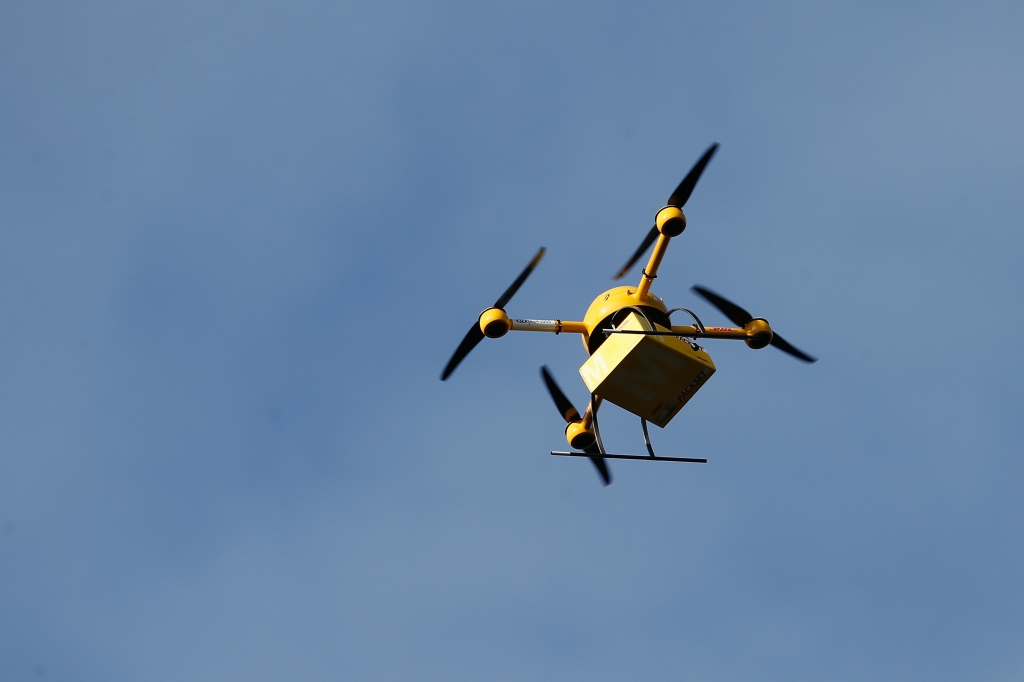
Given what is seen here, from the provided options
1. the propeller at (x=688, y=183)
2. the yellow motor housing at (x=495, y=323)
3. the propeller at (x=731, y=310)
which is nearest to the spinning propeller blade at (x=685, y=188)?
the propeller at (x=688, y=183)

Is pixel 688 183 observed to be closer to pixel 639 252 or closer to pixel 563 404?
pixel 639 252

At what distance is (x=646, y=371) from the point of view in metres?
33.8

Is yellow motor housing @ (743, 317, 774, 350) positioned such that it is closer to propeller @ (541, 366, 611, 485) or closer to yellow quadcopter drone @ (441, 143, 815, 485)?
yellow quadcopter drone @ (441, 143, 815, 485)

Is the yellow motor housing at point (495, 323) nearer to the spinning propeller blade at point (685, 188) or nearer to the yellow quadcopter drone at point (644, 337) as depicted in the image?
the yellow quadcopter drone at point (644, 337)

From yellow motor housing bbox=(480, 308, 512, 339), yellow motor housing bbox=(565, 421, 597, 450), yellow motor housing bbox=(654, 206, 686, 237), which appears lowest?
yellow motor housing bbox=(565, 421, 597, 450)

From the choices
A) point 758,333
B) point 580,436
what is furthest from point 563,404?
point 758,333

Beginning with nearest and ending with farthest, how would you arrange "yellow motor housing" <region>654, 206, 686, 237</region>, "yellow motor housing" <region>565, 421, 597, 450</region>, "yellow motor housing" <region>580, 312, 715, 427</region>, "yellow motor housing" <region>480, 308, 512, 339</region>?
1. "yellow motor housing" <region>580, 312, 715, 427</region>
2. "yellow motor housing" <region>654, 206, 686, 237</region>
3. "yellow motor housing" <region>480, 308, 512, 339</region>
4. "yellow motor housing" <region>565, 421, 597, 450</region>

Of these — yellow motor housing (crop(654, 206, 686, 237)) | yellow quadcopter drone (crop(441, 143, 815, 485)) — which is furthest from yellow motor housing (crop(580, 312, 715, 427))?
yellow motor housing (crop(654, 206, 686, 237))

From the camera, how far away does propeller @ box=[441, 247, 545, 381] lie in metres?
36.2

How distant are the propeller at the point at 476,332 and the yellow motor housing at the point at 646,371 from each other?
12.5 feet

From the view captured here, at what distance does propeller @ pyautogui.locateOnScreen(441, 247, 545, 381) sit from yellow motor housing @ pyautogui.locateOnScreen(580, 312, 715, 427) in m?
3.80

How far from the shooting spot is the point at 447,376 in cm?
3691

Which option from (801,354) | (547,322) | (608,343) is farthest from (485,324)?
(801,354)

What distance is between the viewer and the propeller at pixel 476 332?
36.2 m
